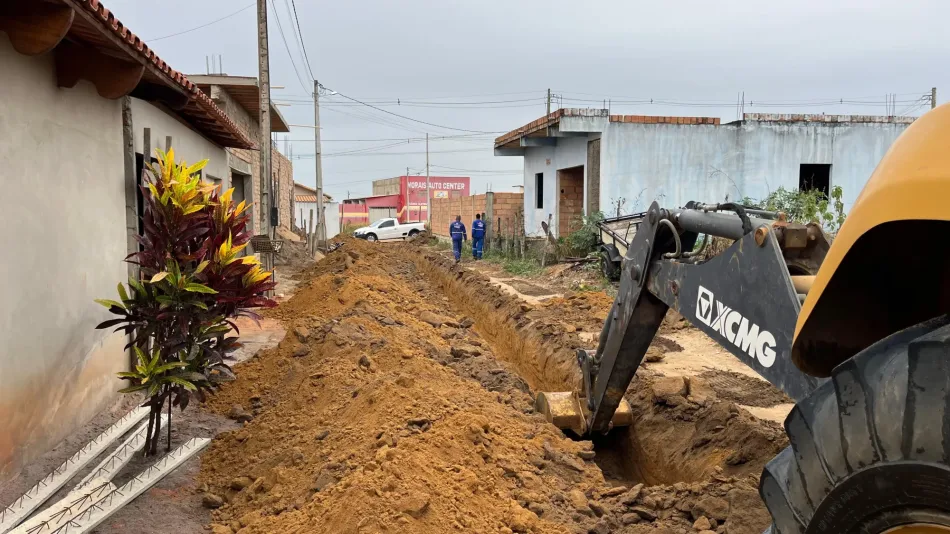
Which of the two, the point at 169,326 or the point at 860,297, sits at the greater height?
the point at 860,297

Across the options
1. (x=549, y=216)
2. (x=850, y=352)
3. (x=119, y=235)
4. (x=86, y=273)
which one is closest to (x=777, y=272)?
(x=850, y=352)

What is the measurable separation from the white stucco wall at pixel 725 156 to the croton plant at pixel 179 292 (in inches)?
514

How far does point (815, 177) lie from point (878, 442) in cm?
1795

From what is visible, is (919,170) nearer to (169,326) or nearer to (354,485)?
(354,485)

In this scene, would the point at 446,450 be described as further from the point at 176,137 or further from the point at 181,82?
the point at 176,137

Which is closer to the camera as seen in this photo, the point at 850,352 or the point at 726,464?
the point at 850,352

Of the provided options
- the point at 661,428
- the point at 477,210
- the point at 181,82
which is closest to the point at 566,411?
the point at 661,428

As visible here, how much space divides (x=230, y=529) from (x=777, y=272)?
315 centimetres

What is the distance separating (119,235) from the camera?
608cm

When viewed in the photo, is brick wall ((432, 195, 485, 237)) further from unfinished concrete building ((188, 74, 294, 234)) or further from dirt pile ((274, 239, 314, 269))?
unfinished concrete building ((188, 74, 294, 234))

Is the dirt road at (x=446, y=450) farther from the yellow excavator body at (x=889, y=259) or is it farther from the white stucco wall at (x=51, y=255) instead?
the yellow excavator body at (x=889, y=259)

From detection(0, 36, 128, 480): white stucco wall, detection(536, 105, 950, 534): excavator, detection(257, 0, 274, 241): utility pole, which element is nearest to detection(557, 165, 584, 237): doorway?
detection(257, 0, 274, 241): utility pole

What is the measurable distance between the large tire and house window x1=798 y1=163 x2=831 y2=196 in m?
17.2

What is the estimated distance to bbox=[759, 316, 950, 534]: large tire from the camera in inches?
50.6
